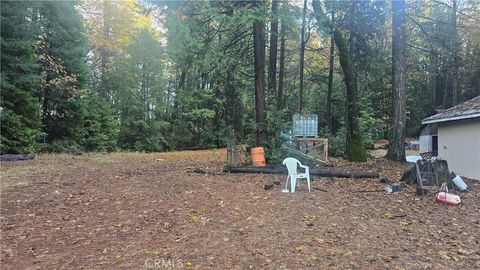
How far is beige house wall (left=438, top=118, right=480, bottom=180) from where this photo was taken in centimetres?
1008

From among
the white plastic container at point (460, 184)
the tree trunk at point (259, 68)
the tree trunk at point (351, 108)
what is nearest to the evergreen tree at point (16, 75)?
the tree trunk at point (259, 68)

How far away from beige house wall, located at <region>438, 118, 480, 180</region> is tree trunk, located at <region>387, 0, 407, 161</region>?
144cm

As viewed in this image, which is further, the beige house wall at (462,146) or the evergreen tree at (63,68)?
the evergreen tree at (63,68)

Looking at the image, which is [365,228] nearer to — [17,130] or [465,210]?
[465,210]

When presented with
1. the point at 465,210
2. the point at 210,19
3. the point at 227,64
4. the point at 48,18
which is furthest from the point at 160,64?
the point at 465,210

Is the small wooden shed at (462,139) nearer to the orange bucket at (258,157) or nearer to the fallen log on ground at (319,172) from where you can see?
the fallen log on ground at (319,172)

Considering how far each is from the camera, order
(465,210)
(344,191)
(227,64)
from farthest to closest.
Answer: (227,64)
(344,191)
(465,210)

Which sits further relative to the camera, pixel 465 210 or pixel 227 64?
pixel 227 64

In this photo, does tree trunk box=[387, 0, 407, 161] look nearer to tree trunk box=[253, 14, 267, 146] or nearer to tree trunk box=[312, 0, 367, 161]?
tree trunk box=[312, 0, 367, 161]

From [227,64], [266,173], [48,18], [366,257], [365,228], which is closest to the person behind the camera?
[366,257]

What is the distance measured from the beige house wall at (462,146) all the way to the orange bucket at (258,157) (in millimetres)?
6245

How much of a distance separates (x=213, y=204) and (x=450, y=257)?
332 centimetres

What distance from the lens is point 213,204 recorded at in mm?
5668

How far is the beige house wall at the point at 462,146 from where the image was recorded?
1008cm
